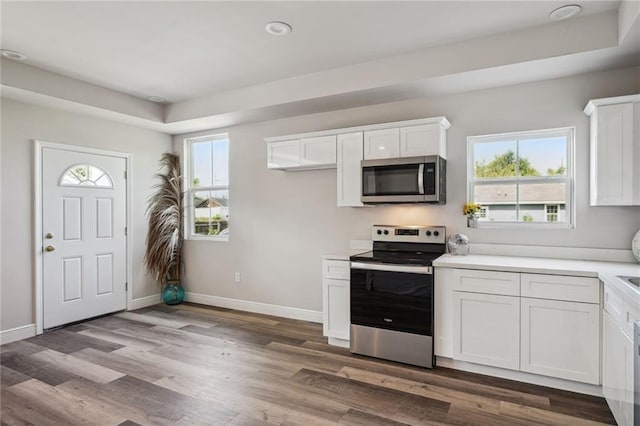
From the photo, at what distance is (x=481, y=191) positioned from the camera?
11.7ft

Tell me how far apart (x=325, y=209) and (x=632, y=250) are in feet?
9.10

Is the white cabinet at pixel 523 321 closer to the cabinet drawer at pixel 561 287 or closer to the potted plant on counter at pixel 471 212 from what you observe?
the cabinet drawer at pixel 561 287

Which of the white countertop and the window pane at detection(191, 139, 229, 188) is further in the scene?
the window pane at detection(191, 139, 229, 188)

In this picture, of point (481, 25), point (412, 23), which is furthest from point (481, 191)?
point (412, 23)

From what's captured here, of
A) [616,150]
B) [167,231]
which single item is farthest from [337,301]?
[167,231]

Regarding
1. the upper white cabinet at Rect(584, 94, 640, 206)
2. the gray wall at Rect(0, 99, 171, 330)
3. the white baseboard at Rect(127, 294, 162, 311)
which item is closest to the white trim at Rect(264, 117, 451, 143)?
the upper white cabinet at Rect(584, 94, 640, 206)

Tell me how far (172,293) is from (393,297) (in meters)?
3.37

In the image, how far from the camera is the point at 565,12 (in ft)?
8.41

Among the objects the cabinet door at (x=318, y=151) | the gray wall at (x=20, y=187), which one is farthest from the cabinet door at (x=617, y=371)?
the gray wall at (x=20, y=187)

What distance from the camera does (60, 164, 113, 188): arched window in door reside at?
4.22 metres

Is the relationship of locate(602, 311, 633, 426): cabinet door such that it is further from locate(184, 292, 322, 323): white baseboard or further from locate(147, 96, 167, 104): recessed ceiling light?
locate(147, 96, 167, 104): recessed ceiling light

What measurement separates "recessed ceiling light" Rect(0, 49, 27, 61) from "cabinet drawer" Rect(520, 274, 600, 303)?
4.63 m

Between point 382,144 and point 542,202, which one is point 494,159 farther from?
point 382,144

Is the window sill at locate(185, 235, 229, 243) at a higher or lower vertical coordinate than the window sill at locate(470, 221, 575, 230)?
lower
